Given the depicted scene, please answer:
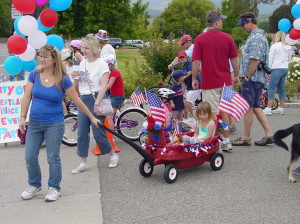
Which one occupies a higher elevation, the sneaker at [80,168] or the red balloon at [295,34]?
the red balloon at [295,34]

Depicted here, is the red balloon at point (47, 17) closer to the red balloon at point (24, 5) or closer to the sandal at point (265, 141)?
the red balloon at point (24, 5)

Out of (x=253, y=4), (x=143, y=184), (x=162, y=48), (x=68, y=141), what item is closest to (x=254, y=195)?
(x=143, y=184)

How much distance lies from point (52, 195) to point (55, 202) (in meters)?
0.09

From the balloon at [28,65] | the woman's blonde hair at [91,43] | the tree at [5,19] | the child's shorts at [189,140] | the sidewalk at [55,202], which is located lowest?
the sidewalk at [55,202]

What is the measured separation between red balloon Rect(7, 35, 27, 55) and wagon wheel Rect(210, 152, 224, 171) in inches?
133

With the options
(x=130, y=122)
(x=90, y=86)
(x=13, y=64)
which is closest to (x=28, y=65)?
(x=13, y=64)

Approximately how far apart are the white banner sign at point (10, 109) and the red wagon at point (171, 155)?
2919 millimetres

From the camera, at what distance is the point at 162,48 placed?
1300 cm

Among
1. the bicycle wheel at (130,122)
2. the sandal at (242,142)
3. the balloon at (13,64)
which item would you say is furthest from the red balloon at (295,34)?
the balloon at (13,64)

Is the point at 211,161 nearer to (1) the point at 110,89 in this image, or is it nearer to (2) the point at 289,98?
(1) the point at 110,89

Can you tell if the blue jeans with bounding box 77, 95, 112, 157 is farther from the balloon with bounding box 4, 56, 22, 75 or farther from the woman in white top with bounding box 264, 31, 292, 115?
the woman in white top with bounding box 264, 31, 292, 115

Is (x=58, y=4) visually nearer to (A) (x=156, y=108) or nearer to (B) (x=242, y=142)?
(A) (x=156, y=108)

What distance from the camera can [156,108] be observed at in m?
5.10

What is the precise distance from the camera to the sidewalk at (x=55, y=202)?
13.4 ft
